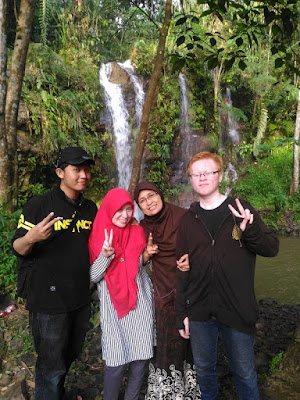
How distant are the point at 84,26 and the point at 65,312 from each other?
13.2 m

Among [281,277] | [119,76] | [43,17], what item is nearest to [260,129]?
[119,76]

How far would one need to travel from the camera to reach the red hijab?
7.70 feet

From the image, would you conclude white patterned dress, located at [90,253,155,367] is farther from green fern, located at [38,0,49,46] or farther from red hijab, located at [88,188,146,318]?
green fern, located at [38,0,49,46]

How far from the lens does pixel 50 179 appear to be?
8.94 metres

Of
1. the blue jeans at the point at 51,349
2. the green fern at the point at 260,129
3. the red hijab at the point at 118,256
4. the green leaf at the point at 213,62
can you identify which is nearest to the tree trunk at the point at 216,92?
the green fern at the point at 260,129

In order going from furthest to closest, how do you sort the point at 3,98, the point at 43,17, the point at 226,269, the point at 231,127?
the point at 231,127 → the point at 43,17 → the point at 3,98 → the point at 226,269

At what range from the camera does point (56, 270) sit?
2.21 metres

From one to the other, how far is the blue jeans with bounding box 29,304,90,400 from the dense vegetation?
6.76 feet

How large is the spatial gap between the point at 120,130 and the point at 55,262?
990 cm

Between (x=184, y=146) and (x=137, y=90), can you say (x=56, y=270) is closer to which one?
(x=137, y=90)

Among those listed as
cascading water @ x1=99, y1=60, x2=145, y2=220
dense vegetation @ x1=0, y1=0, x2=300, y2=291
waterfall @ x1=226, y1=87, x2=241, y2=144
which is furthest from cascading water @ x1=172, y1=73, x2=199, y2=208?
waterfall @ x1=226, y1=87, x2=241, y2=144

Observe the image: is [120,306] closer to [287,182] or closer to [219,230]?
[219,230]

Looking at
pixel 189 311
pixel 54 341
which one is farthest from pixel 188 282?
pixel 54 341

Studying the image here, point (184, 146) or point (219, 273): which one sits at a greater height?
point (184, 146)
